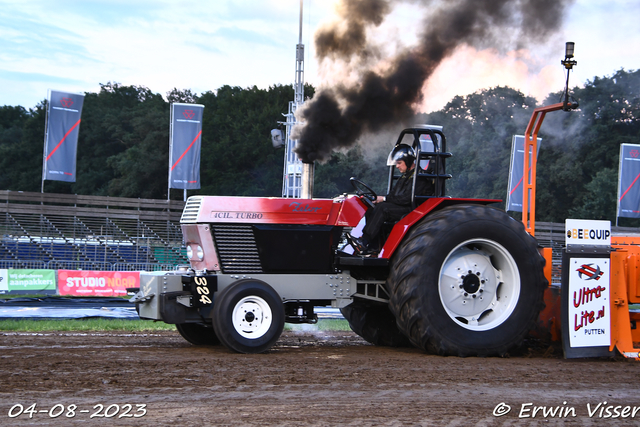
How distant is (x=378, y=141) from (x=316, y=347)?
3.36 m

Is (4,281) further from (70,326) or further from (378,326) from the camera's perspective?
(378,326)

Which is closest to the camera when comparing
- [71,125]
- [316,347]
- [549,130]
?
[316,347]

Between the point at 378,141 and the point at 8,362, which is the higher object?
the point at 378,141

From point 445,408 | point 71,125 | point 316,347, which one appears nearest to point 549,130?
point 71,125

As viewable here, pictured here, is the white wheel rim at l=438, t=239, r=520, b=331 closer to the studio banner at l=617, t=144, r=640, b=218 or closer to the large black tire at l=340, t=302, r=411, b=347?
the large black tire at l=340, t=302, r=411, b=347

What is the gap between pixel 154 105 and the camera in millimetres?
60219

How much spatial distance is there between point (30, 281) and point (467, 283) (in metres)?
17.4

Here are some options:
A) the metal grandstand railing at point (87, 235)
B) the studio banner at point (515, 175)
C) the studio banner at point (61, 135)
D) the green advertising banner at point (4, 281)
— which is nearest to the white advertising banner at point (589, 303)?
the green advertising banner at point (4, 281)

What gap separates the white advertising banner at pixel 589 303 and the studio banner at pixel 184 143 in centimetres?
2016

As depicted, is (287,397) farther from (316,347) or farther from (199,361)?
(316,347)

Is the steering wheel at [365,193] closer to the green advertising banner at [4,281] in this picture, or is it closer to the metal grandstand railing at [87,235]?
the green advertising banner at [4,281]

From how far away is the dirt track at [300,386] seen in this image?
404 cm

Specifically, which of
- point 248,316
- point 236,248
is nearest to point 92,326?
point 236,248

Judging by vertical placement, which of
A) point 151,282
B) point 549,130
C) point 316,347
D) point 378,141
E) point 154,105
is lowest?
point 316,347
